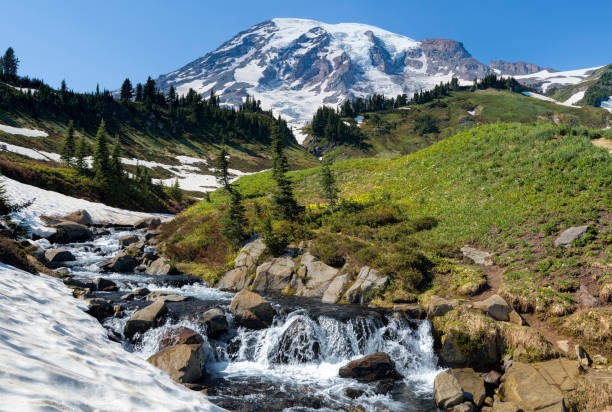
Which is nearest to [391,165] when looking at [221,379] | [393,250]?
[393,250]

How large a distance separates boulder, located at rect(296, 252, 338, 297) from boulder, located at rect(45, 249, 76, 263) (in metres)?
19.2

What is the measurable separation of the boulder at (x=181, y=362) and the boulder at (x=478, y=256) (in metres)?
15.5

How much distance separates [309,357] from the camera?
494 inches

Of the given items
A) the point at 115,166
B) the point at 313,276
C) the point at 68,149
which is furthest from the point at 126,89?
the point at 313,276

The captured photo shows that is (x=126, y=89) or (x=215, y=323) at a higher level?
(x=126, y=89)

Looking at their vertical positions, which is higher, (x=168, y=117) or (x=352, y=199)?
(x=168, y=117)

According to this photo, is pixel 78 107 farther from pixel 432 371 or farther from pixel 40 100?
pixel 432 371

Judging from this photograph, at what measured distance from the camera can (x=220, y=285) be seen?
21.7 m

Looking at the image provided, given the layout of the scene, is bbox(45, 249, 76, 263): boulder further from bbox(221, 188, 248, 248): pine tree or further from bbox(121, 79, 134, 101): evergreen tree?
bbox(121, 79, 134, 101): evergreen tree

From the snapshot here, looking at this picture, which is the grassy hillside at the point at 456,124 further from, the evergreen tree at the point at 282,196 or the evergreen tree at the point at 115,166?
the evergreen tree at the point at 282,196

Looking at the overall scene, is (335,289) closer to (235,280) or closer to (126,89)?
(235,280)

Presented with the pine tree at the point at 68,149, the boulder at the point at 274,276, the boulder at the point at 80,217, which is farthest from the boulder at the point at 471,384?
the pine tree at the point at 68,149

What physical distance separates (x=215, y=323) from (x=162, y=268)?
515 inches

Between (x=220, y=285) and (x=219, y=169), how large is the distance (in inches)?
1031
